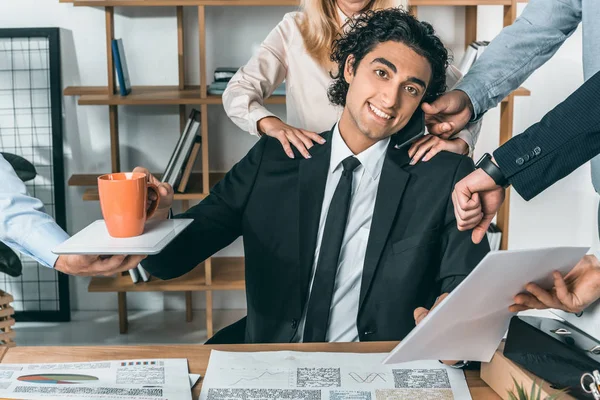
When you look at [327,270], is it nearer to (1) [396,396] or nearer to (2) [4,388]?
(1) [396,396]

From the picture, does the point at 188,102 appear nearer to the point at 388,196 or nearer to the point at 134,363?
the point at 388,196

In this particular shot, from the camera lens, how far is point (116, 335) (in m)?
3.32

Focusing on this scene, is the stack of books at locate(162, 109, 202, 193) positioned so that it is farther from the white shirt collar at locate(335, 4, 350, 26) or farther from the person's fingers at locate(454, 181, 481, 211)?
the person's fingers at locate(454, 181, 481, 211)

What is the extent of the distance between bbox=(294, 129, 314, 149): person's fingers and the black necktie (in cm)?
17

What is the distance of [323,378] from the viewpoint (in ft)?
3.93

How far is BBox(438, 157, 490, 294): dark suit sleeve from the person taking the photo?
1591 mm

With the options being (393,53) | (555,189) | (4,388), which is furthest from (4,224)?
(555,189)

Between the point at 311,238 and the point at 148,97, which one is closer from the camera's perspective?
the point at 311,238

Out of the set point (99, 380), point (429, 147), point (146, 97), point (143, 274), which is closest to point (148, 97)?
point (146, 97)

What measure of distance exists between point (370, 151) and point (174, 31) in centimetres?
182

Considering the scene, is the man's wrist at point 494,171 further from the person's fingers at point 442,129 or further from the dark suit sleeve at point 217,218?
the dark suit sleeve at point 217,218

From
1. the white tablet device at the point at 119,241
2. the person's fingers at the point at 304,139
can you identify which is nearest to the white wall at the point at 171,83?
the person's fingers at the point at 304,139

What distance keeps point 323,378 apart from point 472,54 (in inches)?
82.3

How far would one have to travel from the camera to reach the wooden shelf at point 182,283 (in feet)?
10.3
